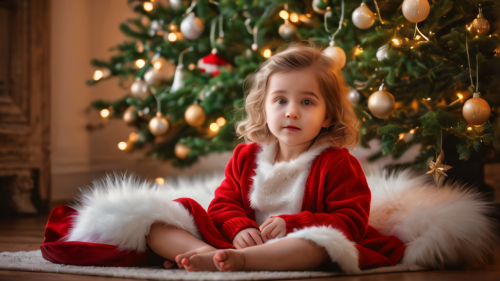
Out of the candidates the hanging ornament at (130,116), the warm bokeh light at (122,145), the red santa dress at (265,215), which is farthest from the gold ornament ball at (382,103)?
the warm bokeh light at (122,145)

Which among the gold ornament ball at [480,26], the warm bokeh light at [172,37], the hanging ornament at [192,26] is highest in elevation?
the hanging ornament at [192,26]

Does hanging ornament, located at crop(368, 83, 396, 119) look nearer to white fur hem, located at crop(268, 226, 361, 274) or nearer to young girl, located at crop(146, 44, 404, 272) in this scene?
young girl, located at crop(146, 44, 404, 272)

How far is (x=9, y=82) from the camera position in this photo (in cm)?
196

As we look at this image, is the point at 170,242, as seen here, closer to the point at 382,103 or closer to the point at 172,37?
the point at 382,103

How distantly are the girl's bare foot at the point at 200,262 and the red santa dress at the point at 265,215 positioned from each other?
0.13 meters

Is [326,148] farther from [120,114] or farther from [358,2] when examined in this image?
[120,114]

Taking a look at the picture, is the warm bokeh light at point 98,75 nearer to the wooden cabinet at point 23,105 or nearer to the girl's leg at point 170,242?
the wooden cabinet at point 23,105

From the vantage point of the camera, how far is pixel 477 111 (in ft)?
3.94

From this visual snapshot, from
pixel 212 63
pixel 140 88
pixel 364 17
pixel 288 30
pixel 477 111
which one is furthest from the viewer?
pixel 140 88

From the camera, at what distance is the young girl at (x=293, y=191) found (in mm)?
898

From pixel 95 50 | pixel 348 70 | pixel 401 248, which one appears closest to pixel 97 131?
pixel 95 50

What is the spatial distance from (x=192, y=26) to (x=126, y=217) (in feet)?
4.15

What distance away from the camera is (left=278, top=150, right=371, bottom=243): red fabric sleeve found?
0.97 m

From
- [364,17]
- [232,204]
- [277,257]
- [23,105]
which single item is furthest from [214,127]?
[277,257]
